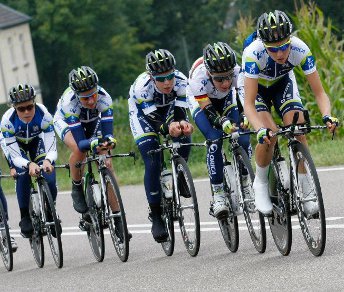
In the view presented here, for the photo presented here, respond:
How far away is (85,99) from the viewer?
1293 centimetres

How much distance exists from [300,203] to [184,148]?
8.34 ft

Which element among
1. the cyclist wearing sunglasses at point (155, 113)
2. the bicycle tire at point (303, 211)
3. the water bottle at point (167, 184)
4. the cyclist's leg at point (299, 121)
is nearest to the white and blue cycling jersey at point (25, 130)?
the cyclist wearing sunglasses at point (155, 113)

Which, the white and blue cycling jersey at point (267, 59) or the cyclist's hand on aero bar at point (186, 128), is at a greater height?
the white and blue cycling jersey at point (267, 59)

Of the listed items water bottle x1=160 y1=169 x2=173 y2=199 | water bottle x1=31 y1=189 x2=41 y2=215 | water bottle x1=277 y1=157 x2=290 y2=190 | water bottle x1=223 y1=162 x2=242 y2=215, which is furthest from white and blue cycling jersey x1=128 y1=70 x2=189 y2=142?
water bottle x1=277 y1=157 x2=290 y2=190

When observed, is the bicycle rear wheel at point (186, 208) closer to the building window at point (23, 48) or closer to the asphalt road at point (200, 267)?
the asphalt road at point (200, 267)

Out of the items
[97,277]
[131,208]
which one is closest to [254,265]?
[97,277]

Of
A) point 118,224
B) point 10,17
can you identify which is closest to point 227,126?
point 118,224

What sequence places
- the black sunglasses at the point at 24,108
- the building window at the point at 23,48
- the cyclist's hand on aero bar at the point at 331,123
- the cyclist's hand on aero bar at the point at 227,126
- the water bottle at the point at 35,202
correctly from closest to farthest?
the cyclist's hand on aero bar at the point at 331,123 → the cyclist's hand on aero bar at the point at 227,126 → the water bottle at the point at 35,202 → the black sunglasses at the point at 24,108 → the building window at the point at 23,48

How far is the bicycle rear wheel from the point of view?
1183cm

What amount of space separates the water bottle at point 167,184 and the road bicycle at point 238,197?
0.74m

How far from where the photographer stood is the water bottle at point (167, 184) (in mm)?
12461

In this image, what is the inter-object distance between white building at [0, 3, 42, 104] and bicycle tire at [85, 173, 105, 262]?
77005 millimetres

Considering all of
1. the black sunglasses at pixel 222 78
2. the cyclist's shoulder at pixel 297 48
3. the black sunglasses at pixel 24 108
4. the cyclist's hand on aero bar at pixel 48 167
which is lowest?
the cyclist's hand on aero bar at pixel 48 167

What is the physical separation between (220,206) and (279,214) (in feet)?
3.16
